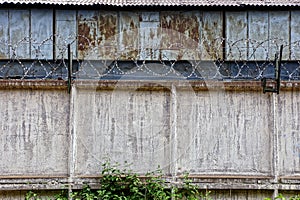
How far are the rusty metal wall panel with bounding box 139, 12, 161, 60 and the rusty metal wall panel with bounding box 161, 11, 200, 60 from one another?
104 millimetres

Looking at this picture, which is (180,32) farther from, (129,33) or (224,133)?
(224,133)

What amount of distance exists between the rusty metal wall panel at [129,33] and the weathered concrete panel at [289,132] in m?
5.25

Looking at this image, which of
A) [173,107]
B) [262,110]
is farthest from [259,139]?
[173,107]

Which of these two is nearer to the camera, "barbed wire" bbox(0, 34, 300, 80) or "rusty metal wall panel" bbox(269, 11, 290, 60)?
"barbed wire" bbox(0, 34, 300, 80)

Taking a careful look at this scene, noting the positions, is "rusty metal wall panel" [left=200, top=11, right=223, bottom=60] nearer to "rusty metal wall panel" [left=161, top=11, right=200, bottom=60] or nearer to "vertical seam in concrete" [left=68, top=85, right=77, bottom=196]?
"rusty metal wall panel" [left=161, top=11, right=200, bottom=60]

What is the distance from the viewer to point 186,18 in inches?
365

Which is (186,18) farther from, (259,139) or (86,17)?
(259,139)

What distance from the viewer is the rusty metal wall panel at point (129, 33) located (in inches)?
362

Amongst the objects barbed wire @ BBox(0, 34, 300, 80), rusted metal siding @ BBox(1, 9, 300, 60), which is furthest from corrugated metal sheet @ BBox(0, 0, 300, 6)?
barbed wire @ BBox(0, 34, 300, 80)

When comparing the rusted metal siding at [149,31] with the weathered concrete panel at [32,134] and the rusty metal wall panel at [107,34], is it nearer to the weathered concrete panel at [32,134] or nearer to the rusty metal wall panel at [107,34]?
the rusty metal wall panel at [107,34]

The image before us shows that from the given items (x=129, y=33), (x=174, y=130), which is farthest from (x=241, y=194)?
(x=129, y=33)

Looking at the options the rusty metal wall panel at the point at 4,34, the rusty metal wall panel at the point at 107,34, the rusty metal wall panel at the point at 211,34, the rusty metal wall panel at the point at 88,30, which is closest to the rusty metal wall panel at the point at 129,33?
the rusty metal wall panel at the point at 107,34

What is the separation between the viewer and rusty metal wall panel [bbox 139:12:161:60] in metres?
9.20

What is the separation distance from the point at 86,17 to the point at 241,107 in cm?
558
